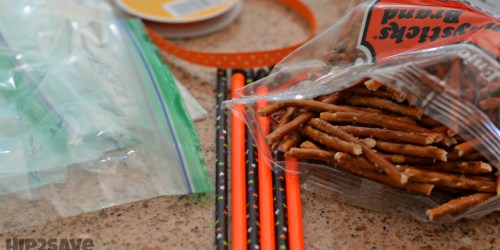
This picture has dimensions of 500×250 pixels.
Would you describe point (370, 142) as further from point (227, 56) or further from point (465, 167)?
point (227, 56)

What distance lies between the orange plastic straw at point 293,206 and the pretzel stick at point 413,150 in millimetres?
74

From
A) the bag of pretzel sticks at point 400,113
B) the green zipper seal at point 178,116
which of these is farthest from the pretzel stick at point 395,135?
the green zipper seal at point 178,116

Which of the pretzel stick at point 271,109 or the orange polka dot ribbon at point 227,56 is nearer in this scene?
the pretzel stick at point 271,109

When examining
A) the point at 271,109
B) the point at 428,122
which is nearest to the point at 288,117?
the point at 271,109

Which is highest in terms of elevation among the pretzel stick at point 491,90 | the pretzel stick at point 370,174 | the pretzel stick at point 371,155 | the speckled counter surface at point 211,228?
the pretzel stick at point 491,90

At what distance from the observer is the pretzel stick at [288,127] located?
0.49 meters

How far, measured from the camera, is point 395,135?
→ 0.45 m

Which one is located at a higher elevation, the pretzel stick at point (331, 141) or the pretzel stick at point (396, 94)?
the pretzel stick at point (396, 94)

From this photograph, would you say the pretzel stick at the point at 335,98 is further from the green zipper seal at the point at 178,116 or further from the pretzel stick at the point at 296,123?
the green zipper seal at the point at 178,116

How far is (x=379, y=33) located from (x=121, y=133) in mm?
241

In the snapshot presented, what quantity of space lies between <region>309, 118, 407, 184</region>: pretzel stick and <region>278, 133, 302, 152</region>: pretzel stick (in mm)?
25

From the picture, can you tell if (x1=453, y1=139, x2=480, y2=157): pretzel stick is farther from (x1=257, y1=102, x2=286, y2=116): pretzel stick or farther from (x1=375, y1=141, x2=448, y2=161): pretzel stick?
(x1=257, y1=102, x2=286, y2=116): pretzel stick

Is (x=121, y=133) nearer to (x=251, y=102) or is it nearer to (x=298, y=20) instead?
(x=251, y=102)

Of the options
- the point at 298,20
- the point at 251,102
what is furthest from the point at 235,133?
the point at 298,20
